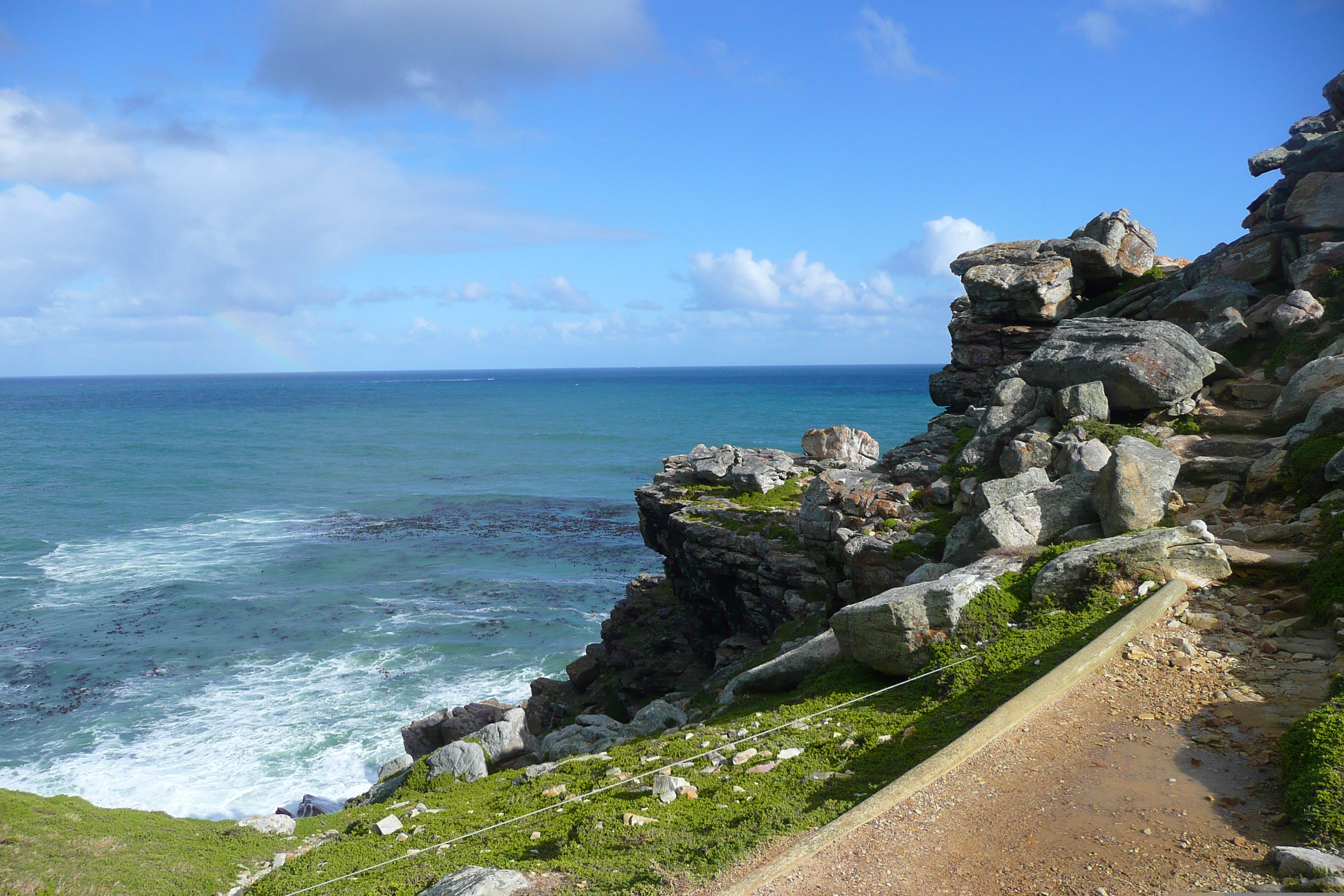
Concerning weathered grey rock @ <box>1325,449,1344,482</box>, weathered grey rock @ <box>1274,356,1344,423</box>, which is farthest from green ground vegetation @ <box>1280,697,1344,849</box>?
weathered grey rock @ <box>1274,356,1344,423</box>

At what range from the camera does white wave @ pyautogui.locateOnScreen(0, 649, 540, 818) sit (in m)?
21.2

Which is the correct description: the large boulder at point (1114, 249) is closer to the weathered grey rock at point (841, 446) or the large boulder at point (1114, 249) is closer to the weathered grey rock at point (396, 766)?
the weathered grey rock at point (841, 446)

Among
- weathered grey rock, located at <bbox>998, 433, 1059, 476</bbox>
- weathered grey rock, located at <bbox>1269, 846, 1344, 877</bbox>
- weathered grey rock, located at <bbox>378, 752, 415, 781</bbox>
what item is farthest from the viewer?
weathered grey rock, located at <bbox>378, 752, 415, 781</bbox>

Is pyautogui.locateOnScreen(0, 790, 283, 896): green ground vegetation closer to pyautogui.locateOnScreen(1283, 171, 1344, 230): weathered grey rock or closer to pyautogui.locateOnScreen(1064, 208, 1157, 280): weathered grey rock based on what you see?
pyautogui.locateOnScreen(1064, 208, 1157, 280): weathered grey rock

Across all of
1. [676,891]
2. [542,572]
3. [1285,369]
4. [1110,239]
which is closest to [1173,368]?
[1285,369]

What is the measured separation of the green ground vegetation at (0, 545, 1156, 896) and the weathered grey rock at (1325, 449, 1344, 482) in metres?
4.42

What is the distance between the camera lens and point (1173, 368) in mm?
17562

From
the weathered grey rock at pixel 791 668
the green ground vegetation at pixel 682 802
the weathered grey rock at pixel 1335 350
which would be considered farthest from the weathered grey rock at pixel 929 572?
the weathered grey rock at pixel 1335 350

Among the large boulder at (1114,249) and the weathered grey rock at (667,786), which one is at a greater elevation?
the large boulder at (1114,249)

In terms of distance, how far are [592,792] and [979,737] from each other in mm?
4501

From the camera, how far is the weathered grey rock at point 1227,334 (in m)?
20.2

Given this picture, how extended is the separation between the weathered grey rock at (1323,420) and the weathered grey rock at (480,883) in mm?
13753

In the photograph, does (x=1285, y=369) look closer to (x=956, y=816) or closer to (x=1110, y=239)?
(x=1110, y=239)

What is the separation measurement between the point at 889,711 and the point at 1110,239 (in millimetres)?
23086
